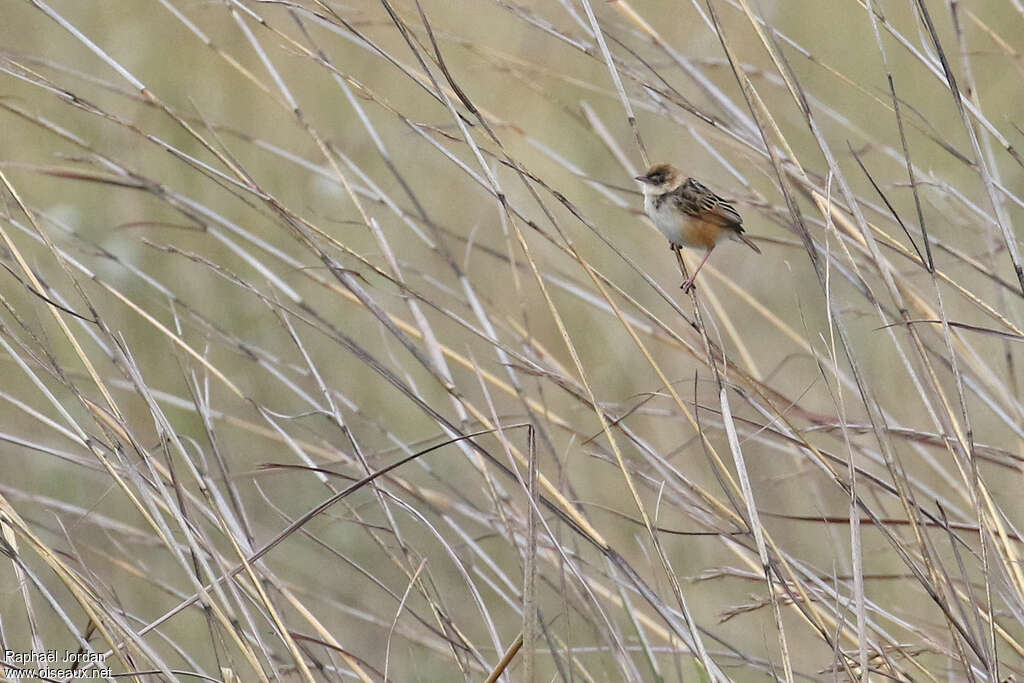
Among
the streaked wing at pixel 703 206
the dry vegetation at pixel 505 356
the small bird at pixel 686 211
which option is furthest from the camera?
the streaked wing at pixel 703 206

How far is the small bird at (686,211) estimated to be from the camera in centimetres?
350

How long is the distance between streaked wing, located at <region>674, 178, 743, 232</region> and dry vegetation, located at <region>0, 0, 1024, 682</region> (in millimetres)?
107

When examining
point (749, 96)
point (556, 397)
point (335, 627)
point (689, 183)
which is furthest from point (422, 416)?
point (749, 96)

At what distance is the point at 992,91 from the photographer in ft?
19.5

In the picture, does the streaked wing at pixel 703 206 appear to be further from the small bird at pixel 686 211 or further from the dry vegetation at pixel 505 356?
the dry vegetation at pixel 505 356

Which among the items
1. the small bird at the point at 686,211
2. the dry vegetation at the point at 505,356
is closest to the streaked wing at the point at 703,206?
the small bird at the point at 686,211

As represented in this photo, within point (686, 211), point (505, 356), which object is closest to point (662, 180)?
point (686, 211)

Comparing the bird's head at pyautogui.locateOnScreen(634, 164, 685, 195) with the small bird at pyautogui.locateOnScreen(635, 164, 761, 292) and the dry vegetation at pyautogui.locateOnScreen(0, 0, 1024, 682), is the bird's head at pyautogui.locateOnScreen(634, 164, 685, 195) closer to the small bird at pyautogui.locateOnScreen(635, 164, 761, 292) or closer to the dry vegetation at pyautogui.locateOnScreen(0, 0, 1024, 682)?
the small bird at pyautogui.locateOnScreen(635, 164, 761, 292)

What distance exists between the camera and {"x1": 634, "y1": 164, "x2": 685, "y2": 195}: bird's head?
11.6 feet

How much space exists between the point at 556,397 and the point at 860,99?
249 centimetres

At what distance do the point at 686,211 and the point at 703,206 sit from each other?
15cm

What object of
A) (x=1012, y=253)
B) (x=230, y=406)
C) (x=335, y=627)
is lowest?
(x=335, y=627)

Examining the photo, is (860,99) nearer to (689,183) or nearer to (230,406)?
(689,183)

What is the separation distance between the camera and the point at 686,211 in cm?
360
